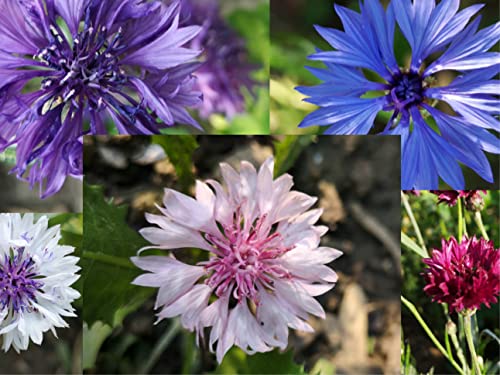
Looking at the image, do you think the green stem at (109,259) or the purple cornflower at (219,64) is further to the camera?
the purple cornflower at (219,64)

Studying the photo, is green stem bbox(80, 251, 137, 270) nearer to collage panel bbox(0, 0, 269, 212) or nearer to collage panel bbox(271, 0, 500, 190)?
collage panel bbox(0, 0, 269, 212)

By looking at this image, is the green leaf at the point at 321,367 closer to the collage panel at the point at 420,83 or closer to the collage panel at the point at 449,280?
the collage panel at the point at 449,280

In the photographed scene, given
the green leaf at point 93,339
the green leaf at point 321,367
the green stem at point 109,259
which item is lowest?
the green leaf at point 321,367

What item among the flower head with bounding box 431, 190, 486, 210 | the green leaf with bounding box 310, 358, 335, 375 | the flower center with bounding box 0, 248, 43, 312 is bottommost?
the green leaf with bounding box 310, 358, 335, 375

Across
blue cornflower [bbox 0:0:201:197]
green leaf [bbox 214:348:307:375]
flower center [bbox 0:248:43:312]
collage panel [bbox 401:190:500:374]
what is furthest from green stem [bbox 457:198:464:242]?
flower center [bbox 0:248:43:312]

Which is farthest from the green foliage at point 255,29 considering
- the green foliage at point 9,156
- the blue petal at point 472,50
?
the green foliage at point 9,156

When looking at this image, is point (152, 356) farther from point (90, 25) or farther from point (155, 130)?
point (90, 25)

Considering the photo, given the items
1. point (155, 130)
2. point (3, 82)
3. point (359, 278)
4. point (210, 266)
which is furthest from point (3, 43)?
point (359, 278)
